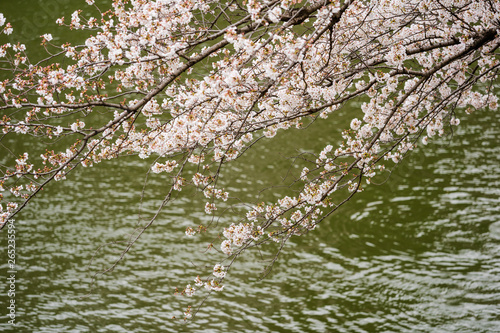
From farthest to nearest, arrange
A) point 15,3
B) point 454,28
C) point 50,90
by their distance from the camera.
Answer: point 15,3, point 454,28, point 50,90

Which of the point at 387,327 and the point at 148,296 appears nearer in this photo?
the point at 387,327

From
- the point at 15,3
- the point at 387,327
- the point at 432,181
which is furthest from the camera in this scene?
the point at 15,3

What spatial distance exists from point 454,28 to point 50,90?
419 centimetres

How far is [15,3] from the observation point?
30.3 meters

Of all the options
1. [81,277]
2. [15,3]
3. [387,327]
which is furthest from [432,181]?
[15,3]

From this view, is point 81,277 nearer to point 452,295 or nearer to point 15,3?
point 452,295

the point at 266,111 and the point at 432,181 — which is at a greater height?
the point at 432,181

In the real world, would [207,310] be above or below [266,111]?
below

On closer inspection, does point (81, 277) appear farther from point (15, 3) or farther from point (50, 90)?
point (15, 3)

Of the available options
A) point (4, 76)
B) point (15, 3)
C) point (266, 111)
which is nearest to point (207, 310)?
point (266, 111)

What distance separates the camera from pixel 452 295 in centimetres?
1084

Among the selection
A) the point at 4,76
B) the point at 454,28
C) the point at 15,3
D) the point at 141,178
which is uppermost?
the point at 15,3

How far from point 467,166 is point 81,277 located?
10.9 meters

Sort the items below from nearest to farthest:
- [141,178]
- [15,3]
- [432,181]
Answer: [432,181] < [141,178] < [15,3]
